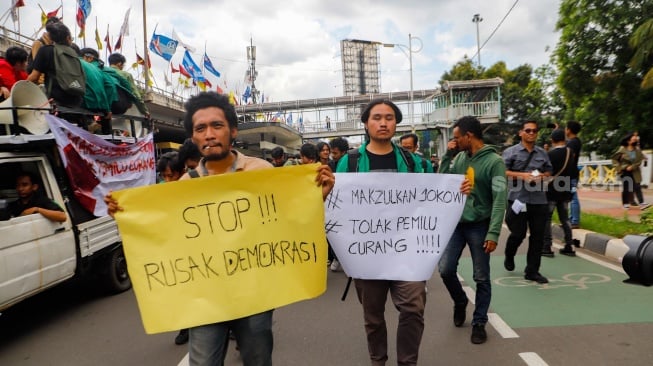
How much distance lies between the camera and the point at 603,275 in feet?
18.0

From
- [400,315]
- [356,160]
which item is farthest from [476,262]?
[356,160]

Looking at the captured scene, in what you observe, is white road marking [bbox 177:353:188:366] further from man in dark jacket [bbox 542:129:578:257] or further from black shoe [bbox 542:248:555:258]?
black shoe [bbox 542:248:555:258]

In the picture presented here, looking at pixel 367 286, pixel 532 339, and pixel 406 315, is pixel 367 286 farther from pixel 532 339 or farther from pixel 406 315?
pixel 532 339

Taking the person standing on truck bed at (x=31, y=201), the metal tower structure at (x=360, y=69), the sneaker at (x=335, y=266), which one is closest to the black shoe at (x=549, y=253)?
the sneaker at (x=335, y=266)

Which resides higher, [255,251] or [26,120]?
[26,120]

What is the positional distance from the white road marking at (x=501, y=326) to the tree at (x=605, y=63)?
51.9 feet

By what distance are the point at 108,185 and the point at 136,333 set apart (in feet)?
7.04

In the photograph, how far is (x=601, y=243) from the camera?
22.7 ft

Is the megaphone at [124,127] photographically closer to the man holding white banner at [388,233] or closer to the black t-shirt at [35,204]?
the black t-shirt at [35,204]

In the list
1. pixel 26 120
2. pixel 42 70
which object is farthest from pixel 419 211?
pixel 42 70

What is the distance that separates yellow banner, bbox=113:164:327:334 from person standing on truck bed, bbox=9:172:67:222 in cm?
287

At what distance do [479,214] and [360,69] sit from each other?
14388 centimetres

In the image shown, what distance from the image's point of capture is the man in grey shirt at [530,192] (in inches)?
200

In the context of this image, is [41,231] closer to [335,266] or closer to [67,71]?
[67,71]
